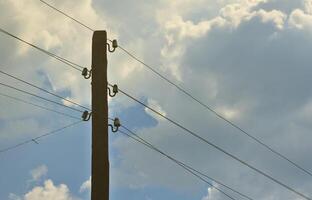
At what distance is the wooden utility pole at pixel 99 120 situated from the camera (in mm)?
14211

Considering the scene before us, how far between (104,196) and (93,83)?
9.56ft

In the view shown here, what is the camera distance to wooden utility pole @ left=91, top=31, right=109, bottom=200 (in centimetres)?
1421

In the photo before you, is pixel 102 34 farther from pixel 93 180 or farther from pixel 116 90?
pixel 93 180

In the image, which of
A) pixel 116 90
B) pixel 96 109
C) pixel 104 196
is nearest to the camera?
pixel 104 196

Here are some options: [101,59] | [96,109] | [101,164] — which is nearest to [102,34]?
[101,59]

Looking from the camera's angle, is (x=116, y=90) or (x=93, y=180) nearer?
(x=93, y=180)

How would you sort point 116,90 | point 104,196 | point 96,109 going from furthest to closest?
point 116,90
point 96,109
point 104,196

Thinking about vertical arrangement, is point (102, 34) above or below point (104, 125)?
above

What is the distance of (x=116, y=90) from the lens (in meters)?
16.0

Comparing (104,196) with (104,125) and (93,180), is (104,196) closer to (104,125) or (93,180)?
(93,180)

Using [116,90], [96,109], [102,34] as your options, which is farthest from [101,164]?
[102,34]

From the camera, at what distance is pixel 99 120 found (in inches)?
588

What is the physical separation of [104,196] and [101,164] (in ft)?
2.55

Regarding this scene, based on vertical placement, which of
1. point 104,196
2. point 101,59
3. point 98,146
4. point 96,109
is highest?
point 101,59
